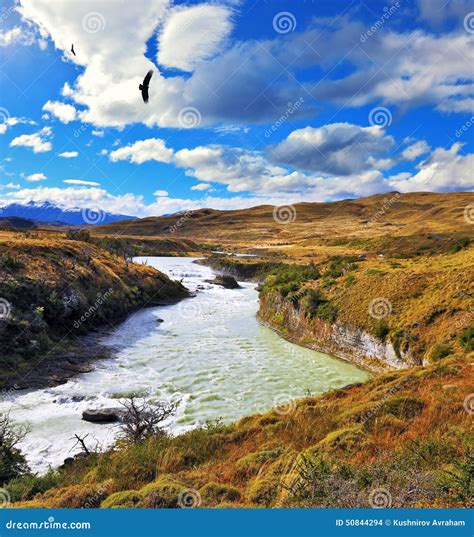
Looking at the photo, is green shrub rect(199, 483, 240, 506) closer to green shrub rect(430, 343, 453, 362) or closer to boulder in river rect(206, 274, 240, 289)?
green shrub rect(430, 343, 453, 362)

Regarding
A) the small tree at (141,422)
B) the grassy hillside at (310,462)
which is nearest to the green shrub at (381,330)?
the grassy hillside at (310,462)

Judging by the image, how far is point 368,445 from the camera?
11086 mm

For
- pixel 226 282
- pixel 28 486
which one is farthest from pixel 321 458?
pixel 226 282

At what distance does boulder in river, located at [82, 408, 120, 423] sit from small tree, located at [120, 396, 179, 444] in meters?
0.60

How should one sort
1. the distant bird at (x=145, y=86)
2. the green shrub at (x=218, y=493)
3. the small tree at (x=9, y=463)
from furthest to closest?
1. the small tree at (x=9, y=463)
2. the distant bird at (x=145, y=86)
3. the green shrub at (x=218, y=493)

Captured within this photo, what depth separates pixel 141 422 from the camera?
57.9 ft

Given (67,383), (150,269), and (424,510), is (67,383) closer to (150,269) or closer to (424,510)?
(424,510)

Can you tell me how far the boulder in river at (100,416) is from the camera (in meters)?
19.1

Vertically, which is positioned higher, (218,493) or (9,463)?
(218,493)

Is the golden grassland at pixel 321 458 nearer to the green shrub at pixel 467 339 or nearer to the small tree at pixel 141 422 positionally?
the green shrub at pixel 467 339

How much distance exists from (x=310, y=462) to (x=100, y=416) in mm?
13369

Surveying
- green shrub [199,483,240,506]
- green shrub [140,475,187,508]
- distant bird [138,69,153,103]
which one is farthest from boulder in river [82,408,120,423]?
distant bird [138,69,153,103]

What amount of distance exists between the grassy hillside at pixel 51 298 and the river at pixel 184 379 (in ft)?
9.71

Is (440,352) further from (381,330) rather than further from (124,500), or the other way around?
(124,500)
